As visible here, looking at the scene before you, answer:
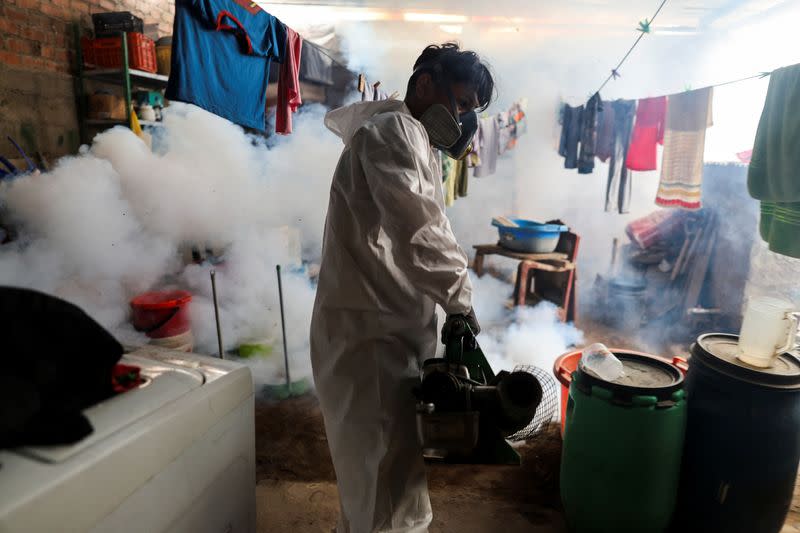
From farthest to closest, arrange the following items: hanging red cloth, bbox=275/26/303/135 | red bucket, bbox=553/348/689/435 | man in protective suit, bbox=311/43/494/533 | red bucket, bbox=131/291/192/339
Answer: hanging red cloth, bbox=275/26/303/135
red bucket, bbox=131/291/192/339
red bucket, bbox=553/348/689/435
man in protective suit, bbox=311/43/494/533

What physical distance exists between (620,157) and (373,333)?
204 inches

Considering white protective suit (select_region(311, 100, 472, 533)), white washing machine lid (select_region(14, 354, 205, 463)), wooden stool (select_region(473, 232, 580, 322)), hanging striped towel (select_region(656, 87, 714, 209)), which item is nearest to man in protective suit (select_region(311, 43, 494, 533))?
white protective suit (select_region(311, 100, 472, 533))

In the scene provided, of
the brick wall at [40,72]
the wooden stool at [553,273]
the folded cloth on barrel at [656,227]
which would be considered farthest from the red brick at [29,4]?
the folded cloth on barrel at [656,227]

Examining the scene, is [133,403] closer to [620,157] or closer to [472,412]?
[472,412]

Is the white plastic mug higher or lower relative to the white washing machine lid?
lower

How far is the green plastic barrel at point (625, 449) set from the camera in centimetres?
189

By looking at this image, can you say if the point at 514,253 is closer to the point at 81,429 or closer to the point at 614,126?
the point at 614,126

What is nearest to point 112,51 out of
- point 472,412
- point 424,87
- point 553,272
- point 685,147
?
point 424,87

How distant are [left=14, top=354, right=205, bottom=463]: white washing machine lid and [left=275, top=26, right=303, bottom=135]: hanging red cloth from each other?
8.54 feet

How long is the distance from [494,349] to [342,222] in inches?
117

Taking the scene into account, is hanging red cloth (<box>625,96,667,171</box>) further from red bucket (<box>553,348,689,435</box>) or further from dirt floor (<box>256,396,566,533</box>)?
dirt floor (<box>256,396,566,533</box>)

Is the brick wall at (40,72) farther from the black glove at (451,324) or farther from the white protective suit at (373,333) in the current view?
the black glove at (451,324)

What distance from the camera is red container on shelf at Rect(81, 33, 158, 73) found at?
12.2ft

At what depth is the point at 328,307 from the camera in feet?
5.30
